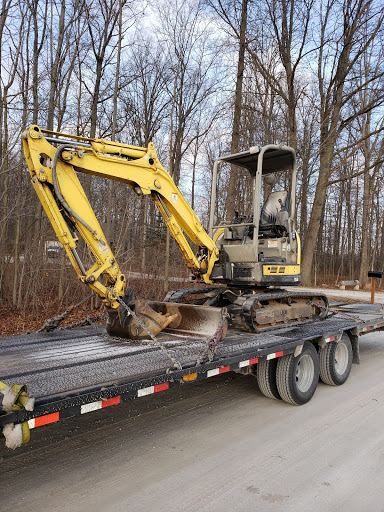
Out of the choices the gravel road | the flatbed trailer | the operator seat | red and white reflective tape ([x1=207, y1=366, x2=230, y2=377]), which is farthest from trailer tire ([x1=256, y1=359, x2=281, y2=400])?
the operator seat

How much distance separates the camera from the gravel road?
3500mm

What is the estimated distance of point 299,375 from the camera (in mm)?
6121

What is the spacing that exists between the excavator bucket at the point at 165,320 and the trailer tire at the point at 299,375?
3.51 feet

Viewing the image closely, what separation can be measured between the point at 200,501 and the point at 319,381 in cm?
383

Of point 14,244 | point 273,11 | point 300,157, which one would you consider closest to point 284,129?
point 300,157

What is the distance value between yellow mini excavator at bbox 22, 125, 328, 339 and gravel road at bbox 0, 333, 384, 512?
1.07 metres

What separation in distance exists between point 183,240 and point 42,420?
3.89m

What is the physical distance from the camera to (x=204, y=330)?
19.0 ft

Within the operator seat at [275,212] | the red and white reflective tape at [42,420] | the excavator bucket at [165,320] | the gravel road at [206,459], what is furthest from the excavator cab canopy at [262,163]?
the red and white reflective tape at [42,420]

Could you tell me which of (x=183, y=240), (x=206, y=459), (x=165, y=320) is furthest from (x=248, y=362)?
(x=183, y=240)

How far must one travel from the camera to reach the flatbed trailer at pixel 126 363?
3.23 meters

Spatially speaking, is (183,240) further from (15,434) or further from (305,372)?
(15,434)

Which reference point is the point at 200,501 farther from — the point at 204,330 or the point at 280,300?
the point at 280,300

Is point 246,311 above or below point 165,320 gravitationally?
above
